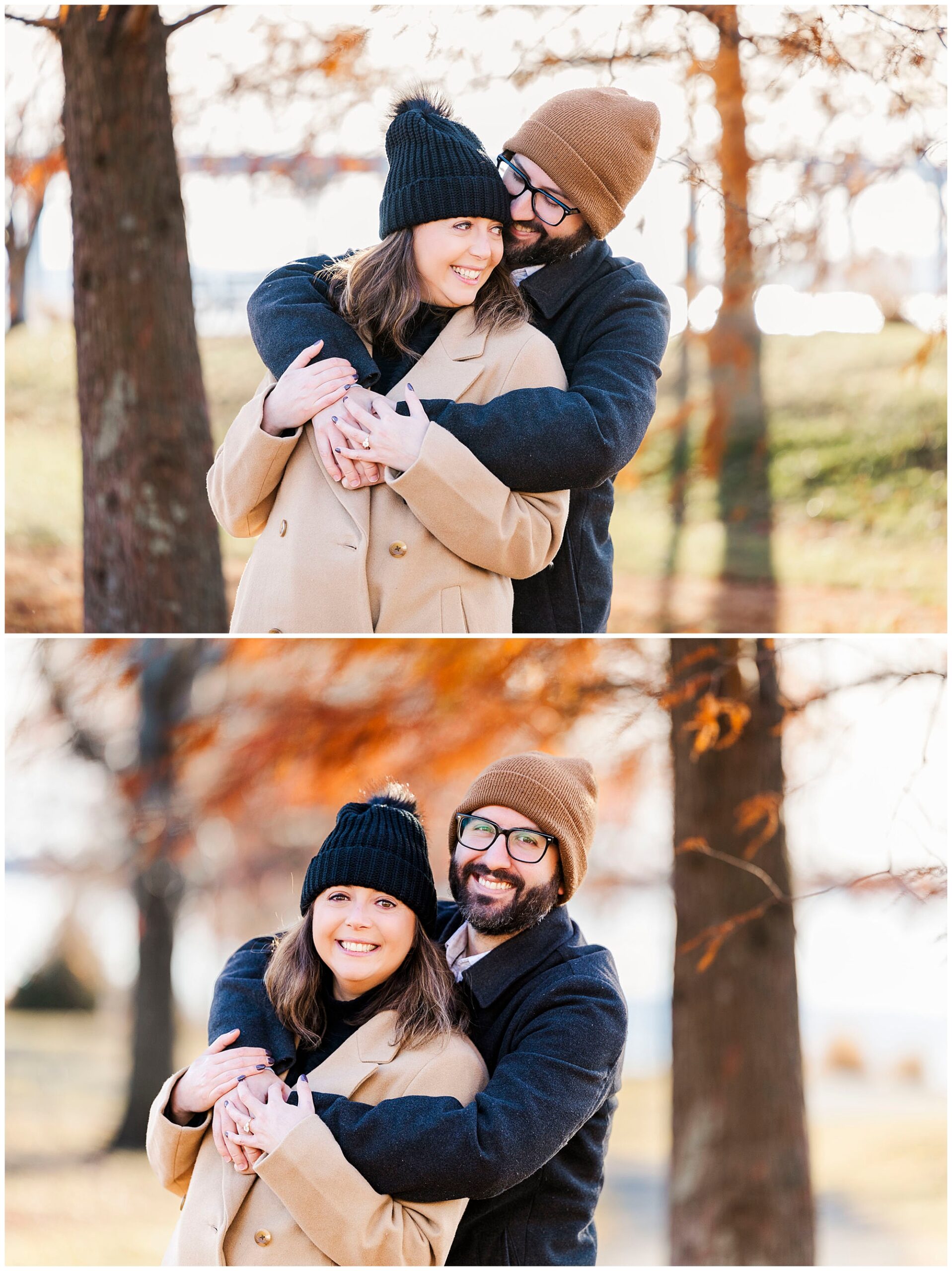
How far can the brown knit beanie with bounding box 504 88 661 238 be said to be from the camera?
3.23 meters

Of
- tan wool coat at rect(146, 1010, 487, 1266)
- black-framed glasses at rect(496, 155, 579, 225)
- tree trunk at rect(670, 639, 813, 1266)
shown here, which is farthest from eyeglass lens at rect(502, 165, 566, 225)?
tree trunk at rect(670, 639, 813, 1266)

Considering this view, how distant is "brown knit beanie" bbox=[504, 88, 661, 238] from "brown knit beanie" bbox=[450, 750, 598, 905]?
147 cm

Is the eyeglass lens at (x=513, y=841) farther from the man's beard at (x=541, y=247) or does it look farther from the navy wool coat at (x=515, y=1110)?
the man's beard at (x=541, y=247)

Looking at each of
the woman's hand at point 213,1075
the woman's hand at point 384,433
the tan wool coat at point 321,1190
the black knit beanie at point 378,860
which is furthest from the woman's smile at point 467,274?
the woman's hand at point 213,1075

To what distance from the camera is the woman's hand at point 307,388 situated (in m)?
3.16

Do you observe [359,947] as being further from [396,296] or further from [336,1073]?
[396,296]

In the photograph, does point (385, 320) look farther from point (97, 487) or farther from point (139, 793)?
point (139, 793)

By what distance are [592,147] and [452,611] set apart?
4.16 feet

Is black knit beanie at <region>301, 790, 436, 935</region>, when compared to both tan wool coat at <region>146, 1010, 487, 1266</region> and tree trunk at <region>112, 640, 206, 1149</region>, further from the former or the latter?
tree trunk at <region>112, 640, 206, 1149</region>

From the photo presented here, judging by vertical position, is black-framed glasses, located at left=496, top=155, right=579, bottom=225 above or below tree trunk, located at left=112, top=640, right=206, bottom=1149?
above

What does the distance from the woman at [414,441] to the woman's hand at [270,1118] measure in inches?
45.5

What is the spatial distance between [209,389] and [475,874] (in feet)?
27.2

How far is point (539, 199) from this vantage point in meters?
3.26

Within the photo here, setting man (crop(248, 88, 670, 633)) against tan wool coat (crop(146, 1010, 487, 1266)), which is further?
man (crop(248, 88, 670, 633))
